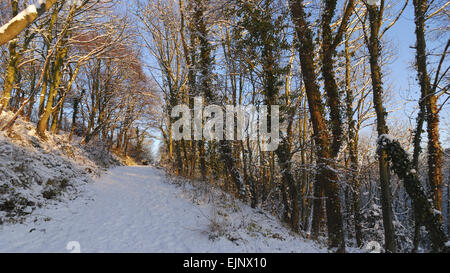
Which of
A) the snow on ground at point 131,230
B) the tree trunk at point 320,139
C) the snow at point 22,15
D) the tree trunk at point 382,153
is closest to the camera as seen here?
the snow at point 22,15

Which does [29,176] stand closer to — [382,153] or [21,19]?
[21,19]

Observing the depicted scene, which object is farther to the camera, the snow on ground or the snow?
the snow on ground

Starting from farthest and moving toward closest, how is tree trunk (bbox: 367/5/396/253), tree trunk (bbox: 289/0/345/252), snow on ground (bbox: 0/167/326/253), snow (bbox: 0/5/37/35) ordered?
tree trunk (bbox: 289/0/345/252), tree trunk (bbox: 367/5/396/253), snow on ground (bbox: 0/167/326/253), snow (bbox: 0/5/37/35)

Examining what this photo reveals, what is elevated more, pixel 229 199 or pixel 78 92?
pixel 78 92

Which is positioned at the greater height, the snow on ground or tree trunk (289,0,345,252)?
tree trunk (289,0,345,252)

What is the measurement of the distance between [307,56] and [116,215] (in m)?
7.18

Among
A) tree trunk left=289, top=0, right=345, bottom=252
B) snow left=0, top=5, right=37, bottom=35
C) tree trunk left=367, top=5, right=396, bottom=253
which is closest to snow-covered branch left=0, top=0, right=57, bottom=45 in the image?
snow left=0, top=5, right=37, bottom=35

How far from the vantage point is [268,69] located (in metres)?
7.67

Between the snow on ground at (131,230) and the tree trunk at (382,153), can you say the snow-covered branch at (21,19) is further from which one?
the tree trunk at (382,153)

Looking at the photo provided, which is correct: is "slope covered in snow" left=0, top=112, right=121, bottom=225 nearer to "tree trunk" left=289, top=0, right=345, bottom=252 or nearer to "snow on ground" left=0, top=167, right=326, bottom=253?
"snow on ground" left=0, top=167, right=326, bottom=253

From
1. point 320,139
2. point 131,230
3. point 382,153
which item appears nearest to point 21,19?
point 131,230

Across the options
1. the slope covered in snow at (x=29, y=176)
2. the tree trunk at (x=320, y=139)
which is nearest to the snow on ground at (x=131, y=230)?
the slope covered in snow at (x=29, y=176)
